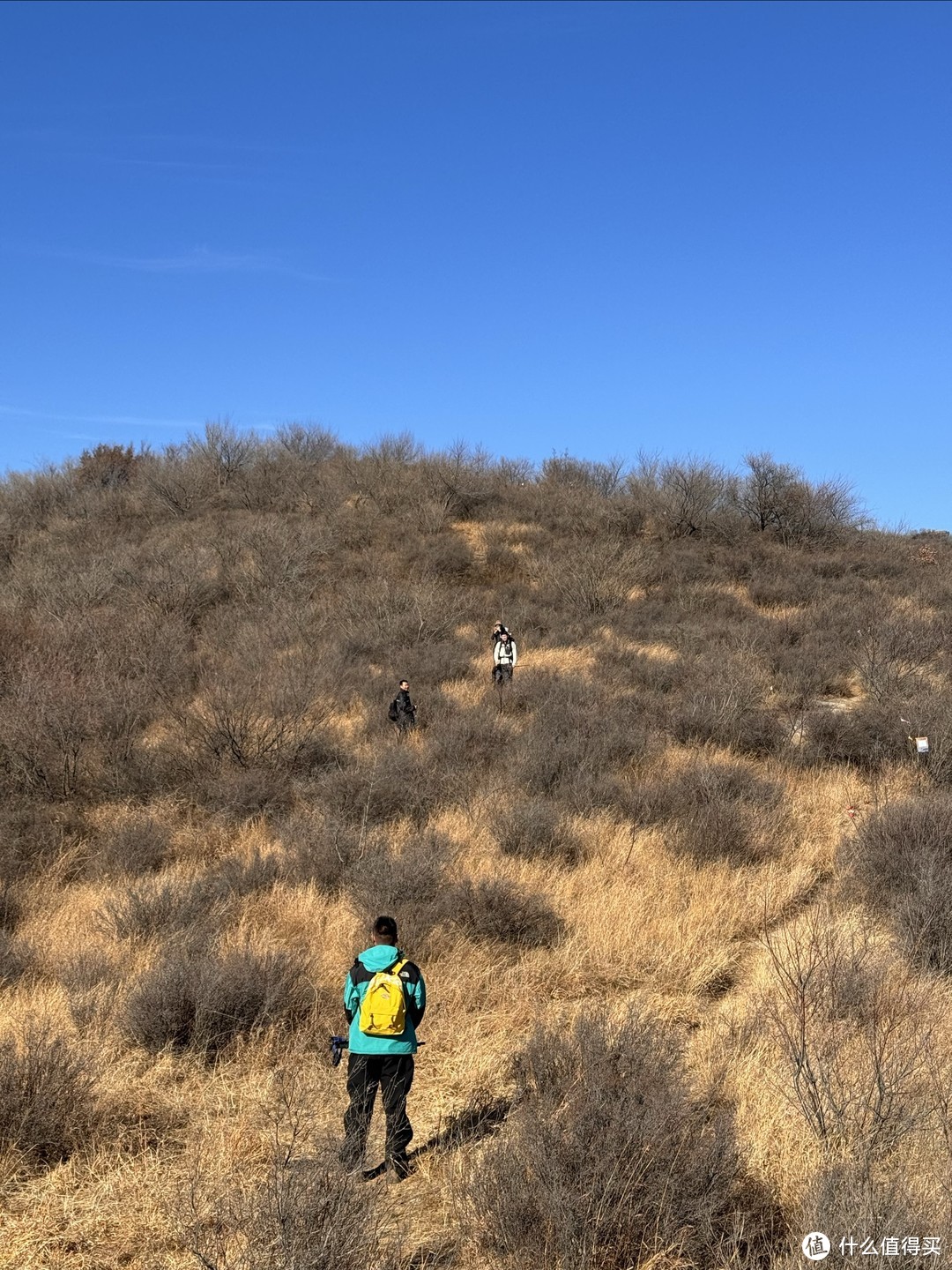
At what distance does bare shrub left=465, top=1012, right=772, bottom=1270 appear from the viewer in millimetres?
3352

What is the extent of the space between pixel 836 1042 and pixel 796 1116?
0.67 metres

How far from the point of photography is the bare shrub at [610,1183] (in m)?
3.35

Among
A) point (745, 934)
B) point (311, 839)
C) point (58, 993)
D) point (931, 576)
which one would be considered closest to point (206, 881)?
point (311, 839)

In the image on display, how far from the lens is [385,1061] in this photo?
4219 millimetres

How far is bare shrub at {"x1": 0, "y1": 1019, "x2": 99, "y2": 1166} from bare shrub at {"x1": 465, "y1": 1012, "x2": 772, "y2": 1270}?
6.53 feet

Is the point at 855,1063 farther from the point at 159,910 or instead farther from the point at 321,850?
the point at 159,910

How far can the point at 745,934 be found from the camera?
22.9 feet

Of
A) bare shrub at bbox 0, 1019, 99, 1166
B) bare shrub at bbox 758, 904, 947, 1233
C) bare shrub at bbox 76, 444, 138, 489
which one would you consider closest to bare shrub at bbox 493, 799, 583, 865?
bare shrub at bbox 758, 904, 947, 1233

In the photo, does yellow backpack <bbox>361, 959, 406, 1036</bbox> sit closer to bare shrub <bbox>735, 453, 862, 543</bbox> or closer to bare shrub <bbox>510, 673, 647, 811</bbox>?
bare shrub <bbox>510, 673, 647, 811</bbox>

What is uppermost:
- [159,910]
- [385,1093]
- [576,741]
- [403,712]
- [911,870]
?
[403,712]

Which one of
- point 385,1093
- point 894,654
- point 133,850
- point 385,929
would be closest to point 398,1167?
point 385,1093

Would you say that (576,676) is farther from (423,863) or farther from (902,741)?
(423,863)

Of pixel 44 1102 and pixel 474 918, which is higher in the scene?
pixel 474 918

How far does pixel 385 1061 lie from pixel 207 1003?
5.30 feet
